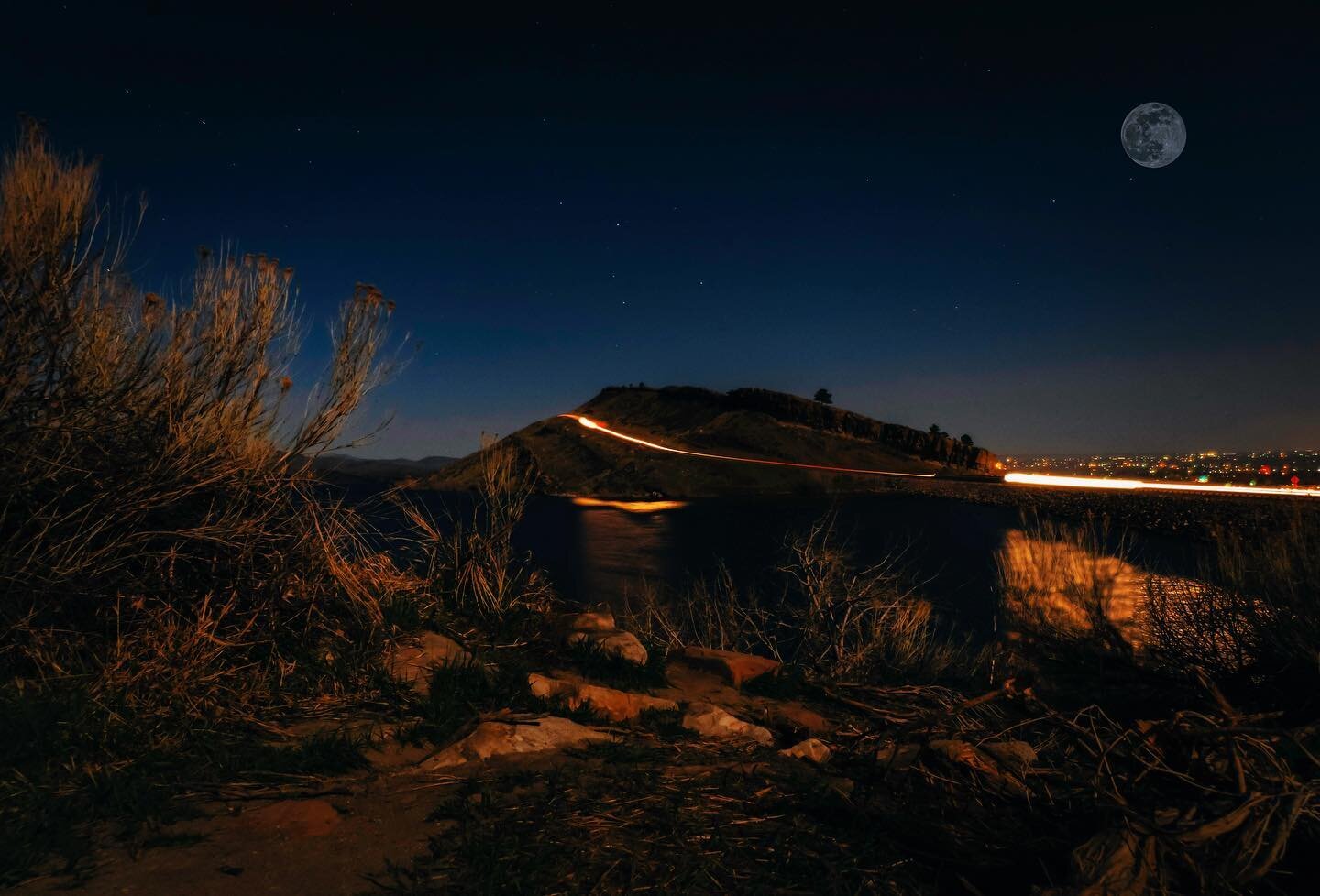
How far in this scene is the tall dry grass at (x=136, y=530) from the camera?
4.93 m

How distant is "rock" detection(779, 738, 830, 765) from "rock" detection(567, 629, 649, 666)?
3.04 meters

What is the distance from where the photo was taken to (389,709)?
18.0ft

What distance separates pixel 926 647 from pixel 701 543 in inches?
1149

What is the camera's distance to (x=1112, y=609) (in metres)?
14.0

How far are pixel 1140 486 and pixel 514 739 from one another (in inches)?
2662

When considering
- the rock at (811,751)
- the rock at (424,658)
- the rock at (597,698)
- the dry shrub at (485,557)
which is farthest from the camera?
the dry shrub at (485,557)

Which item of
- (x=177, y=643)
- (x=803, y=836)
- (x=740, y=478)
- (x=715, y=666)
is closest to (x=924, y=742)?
(x=803, y=836)

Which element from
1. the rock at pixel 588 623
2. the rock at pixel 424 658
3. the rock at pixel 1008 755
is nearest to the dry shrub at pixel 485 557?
the rock at pixel 588 623

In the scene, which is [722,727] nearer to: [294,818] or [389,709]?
[389,709]

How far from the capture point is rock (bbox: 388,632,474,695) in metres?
6.04

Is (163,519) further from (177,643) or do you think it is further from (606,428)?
(606,428)

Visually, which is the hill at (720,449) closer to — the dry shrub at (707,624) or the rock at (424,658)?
the dry shrub at (707,624)

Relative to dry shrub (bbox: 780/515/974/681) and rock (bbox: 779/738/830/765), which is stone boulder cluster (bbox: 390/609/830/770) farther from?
dry shrub (bbox: 780/515/974/681)

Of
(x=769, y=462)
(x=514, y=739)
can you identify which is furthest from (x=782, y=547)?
(x=769, y=462)
